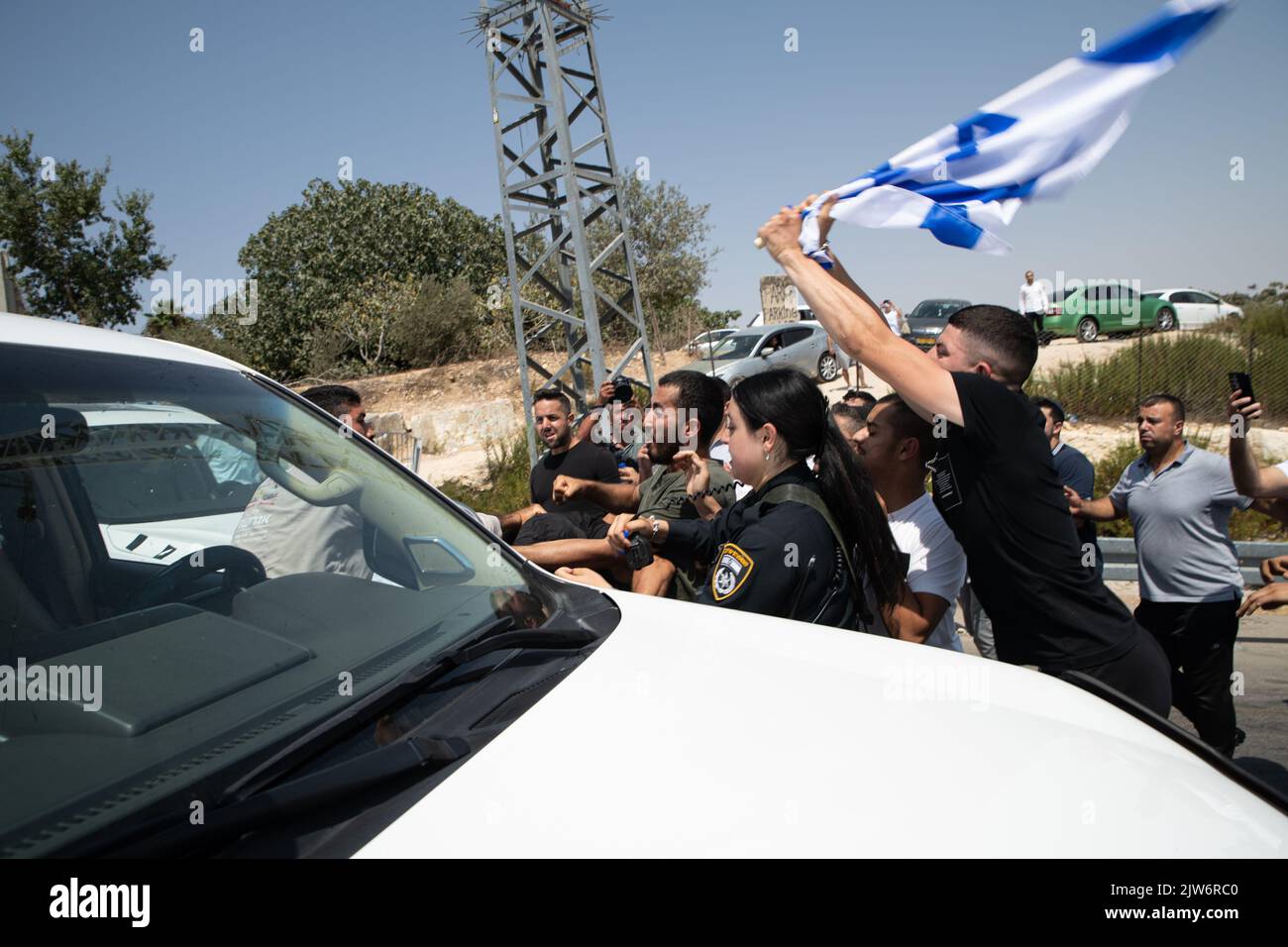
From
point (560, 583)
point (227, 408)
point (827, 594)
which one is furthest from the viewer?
point (827, 594)

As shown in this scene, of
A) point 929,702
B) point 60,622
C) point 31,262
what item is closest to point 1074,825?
point 929,702

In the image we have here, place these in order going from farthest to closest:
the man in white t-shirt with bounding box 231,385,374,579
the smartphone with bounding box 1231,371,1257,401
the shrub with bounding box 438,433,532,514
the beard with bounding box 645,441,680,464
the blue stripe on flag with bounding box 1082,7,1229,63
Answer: the shrub with bounding box 438,433,532,514, the beard with bounding box 645,441,680,464, the smartphone with bounding box 1231,371,1257,401, the blue stripe on flag with bounding box 1082,7,1229,63, the man in white t-shirt with bounding box 231,385,374,579

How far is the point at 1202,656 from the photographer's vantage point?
13.2 feet

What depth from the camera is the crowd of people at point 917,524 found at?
7.65 ft

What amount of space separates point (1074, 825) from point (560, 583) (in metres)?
1.26

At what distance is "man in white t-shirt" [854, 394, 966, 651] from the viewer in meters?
2.86

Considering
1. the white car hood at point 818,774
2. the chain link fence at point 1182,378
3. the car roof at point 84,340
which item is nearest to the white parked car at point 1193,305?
the chain link fence at point 1182,378

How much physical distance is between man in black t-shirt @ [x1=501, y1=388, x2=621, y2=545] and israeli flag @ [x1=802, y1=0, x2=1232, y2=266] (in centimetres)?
228

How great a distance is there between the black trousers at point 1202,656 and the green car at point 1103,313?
1925 centimetres

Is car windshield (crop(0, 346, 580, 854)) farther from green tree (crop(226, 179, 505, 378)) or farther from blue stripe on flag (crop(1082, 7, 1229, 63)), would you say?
green tree (crop(226, 179, 505, 378))

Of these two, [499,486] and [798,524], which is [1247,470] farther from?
[499,486]

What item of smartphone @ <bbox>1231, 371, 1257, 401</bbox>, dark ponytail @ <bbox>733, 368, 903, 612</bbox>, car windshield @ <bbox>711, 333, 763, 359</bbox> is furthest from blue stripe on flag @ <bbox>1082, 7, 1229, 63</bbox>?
car windshield @ <bbox>711, 333, 763, 359</bbox>

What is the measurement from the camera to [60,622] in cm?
149
